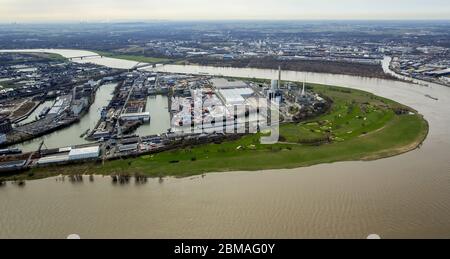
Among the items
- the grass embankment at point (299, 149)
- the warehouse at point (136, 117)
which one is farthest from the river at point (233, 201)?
the warehouse at point (136, 117)

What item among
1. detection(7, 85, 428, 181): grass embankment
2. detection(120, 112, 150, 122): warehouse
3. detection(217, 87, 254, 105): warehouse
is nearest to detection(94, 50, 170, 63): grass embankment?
detection(217, 87, 254, 105): warehouse

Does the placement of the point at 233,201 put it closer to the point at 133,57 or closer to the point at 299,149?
the point at 299,149

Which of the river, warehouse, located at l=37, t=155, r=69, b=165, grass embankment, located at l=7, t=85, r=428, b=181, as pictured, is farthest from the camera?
warehouse, located at l=37, t=155, r=69, b=165

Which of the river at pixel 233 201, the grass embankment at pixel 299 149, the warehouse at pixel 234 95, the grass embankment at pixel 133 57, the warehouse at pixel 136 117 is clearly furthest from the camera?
the grass embankment at pixel 133 57

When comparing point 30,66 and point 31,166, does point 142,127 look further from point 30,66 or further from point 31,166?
point 30,66

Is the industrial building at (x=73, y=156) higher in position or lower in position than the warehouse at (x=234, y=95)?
lower

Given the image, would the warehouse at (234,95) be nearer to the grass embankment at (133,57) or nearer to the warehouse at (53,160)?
the warehouse at (53,160)

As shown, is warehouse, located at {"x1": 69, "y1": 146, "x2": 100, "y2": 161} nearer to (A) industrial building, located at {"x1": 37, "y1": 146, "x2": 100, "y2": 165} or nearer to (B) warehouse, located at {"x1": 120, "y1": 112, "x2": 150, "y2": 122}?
(A) industrial building, located at {"x1": 37, "y1": 146, "x2": 100, "y2": 165}

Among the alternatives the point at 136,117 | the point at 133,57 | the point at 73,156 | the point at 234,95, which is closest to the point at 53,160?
the point at 73,156
